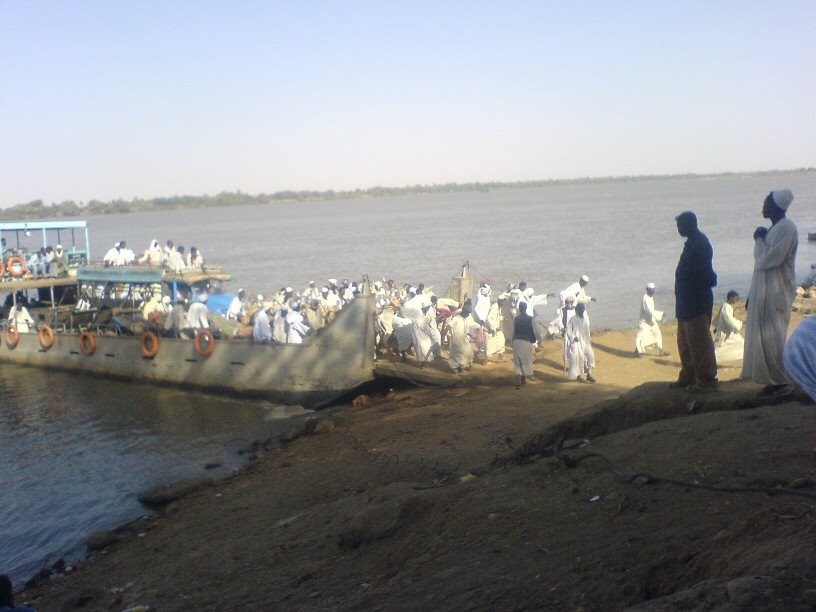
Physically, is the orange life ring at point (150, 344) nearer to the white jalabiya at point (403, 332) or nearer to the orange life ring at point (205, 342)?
the orange life ring at point (205, 342)

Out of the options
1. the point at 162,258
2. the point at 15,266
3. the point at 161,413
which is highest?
the point at 162,258

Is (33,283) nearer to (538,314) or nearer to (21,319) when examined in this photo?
(21,319)

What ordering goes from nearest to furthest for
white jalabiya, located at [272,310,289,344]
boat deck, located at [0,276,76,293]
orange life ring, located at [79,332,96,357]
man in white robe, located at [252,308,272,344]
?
man in white robe, located at [252,308,272,344]
white jalabiya, located at [272,310,289,344]
orange life ring, located at [79,332,96,357]
boat deck, located at [0,276,76,293]

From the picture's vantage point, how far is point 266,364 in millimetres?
16141

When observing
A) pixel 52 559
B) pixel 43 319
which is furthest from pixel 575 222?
pixel 52 559

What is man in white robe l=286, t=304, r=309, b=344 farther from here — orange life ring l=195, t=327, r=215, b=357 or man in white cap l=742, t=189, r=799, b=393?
man in white cap l=742, t=189, r=799, b=393

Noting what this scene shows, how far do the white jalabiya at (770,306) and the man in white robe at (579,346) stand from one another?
5.85m

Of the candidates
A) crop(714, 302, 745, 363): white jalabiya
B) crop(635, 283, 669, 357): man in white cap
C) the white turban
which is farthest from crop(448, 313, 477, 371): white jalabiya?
the white turban

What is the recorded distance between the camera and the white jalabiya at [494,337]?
52.3 ft

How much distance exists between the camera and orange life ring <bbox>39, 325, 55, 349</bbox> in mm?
21328

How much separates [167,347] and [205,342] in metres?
1.45

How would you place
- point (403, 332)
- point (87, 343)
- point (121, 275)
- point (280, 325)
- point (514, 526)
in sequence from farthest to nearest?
point (121, 275)
point (87, 343)
point (280, 325)
point (403, 332)
point (514, 526)

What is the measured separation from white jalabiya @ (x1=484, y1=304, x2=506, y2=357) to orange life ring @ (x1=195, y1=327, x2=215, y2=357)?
6.01 meters

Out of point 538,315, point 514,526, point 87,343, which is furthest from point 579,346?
point 87,343
